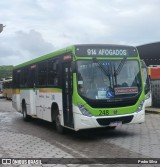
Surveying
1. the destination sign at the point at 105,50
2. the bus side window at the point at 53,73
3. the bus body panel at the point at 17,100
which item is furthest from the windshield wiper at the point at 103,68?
the bus body panel at the point at 17,100

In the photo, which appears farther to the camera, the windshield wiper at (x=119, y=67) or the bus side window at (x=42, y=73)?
the bus side window at (x=42, y=73)

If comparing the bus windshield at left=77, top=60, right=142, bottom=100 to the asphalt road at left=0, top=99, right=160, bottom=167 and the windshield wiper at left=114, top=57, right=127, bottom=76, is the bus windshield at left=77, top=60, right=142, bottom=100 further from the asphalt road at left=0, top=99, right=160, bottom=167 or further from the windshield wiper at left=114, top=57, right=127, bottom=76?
the asphalt road at left=0, top=99, right=160, bottom=167

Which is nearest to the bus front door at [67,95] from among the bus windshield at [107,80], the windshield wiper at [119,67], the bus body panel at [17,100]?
the bus windshield at [107,80]

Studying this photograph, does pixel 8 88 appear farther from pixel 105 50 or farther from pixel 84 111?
pixel 84 111

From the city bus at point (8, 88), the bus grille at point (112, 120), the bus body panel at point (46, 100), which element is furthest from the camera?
the city bus at point (8, 88)

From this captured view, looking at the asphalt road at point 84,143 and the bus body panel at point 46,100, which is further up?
the bus body panel at point 46,100

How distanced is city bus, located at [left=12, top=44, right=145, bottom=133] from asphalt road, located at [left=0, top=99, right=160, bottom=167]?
50cm

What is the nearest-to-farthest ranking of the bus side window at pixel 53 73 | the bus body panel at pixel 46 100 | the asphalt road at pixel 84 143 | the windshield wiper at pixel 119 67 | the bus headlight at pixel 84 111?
Result: the asphalt road at pixel 84 143 → the bus headlight at pixel 84 111 → the windshield wiper at pixel 119 67 → the bus body panel at pixel 46 100 → the bus side window at pixel 53 73

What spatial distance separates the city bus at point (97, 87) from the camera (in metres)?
11.8

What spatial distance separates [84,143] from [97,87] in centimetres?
170

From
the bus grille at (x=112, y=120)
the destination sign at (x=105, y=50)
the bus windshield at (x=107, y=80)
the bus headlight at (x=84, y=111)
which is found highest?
the destination sign at (x=105, y=50)

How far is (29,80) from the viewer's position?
18.1 meters

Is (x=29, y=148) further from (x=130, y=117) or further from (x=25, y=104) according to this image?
(x=25, y=104)

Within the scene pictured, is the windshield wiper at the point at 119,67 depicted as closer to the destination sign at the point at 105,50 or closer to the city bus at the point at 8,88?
the destination sign at the point at 105,50
